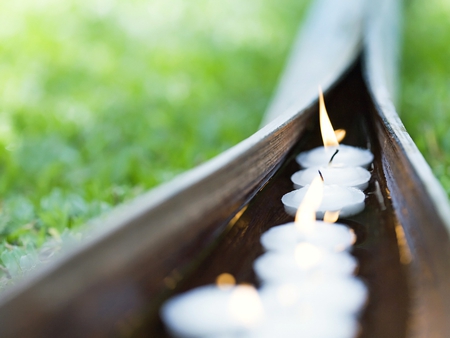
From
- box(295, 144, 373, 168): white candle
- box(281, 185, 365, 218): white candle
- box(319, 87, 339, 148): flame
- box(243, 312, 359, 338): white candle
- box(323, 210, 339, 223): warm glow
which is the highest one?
box(319, 87, 339, 148): flame

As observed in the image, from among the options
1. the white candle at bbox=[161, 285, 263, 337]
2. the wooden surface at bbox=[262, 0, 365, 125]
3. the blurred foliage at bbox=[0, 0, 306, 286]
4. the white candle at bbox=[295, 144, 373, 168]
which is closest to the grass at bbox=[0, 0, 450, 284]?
the blurred foliage at bbox=[0, 0, 306, 286]

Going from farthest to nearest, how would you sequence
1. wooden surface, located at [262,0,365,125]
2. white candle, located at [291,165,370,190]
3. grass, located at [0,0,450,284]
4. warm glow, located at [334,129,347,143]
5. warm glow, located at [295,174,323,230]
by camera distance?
wooden surface, located at [262,0,365,125], grass, located at [0,0,450,284], warm glow, located at [334,129,347,143], white candle, located at [291,165,370,190], warm glow, located at [295,174,323,230]

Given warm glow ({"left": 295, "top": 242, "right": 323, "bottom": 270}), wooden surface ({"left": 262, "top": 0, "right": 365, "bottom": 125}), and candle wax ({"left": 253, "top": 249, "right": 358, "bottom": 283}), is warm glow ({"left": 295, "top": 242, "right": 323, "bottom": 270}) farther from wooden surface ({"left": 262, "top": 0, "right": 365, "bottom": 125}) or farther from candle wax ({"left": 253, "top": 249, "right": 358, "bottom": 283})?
wooden surface ({"left": 262, "top": 0, "right": 365, "bottom": 125})

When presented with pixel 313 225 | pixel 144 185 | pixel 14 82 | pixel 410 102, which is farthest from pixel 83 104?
pixel 313 225

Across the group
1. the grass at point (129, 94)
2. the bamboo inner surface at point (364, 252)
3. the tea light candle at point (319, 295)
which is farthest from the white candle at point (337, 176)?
the grass at point (129, 94)

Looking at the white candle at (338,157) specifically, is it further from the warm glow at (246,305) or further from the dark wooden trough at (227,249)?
the warm glow at (246,305)

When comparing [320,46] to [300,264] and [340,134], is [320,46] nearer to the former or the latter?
[340,134]

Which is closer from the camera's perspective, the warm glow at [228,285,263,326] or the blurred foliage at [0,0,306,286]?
the warm glow at [228,285,263,326]
